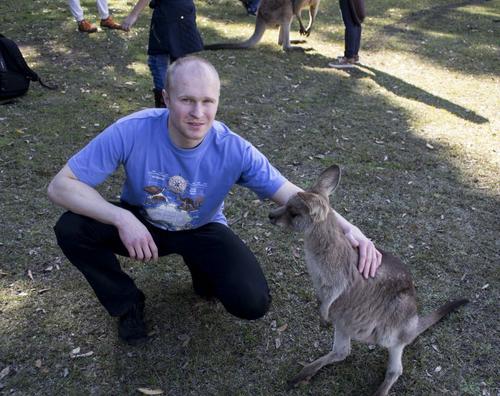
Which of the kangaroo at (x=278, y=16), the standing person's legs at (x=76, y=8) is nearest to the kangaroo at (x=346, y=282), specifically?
the kangaroo at (x=278, y=16)

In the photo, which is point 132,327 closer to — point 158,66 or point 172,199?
point 172,199

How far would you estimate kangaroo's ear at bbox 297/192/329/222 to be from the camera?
1669mm

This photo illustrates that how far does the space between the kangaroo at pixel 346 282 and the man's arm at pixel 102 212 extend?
0.48 metres

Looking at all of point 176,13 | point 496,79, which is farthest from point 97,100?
point 496,79

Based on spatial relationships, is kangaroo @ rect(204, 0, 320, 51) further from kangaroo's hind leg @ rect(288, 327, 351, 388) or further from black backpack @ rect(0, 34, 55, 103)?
kangaroo's hind leg @ rect(288, 327, 351, 388)

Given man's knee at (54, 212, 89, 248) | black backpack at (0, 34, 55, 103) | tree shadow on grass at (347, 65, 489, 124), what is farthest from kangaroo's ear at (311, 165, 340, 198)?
black backpack at (0, 34, 55, 103)

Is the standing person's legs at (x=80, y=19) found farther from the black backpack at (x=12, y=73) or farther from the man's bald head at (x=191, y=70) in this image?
the man's bald head at (x=191, y=70)

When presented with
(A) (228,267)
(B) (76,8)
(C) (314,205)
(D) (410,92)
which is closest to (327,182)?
(C) (314,205)

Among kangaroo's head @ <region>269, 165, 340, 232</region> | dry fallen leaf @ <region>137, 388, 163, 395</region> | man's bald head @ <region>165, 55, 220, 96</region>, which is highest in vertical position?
man's bald head @ <region>165, 55, 220, 96</region>

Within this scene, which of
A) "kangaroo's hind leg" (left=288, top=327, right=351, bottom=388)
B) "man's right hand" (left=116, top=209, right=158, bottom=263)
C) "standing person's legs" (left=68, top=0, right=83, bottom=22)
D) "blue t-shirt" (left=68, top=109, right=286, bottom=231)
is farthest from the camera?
"standing person's legs" (left=68, top=0, right=83, bottom=22)

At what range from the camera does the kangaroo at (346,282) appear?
1726mm

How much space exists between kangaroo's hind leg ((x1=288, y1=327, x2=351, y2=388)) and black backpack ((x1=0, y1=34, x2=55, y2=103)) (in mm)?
3465

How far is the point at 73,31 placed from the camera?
5.85 m

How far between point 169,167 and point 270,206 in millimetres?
1318
